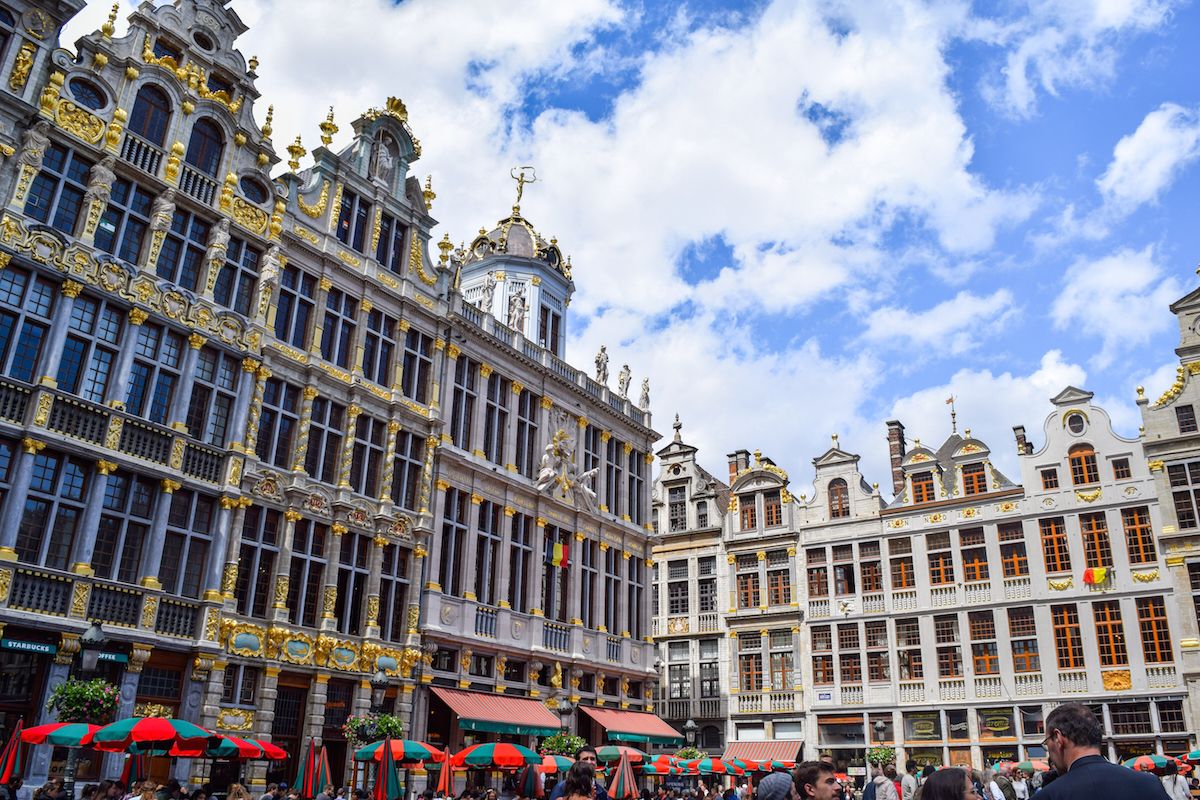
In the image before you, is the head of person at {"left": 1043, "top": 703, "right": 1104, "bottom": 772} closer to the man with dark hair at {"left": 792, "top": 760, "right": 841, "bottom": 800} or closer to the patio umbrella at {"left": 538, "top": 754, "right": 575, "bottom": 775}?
the man with dark hair at {"left": 792, "top": 760, "right": 841, "bottom": 800}

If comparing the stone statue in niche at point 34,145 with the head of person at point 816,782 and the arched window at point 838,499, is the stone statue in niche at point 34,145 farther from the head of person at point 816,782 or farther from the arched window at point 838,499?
the arched window at point 838,499

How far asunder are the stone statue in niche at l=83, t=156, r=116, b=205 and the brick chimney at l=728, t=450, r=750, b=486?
32.2 meters

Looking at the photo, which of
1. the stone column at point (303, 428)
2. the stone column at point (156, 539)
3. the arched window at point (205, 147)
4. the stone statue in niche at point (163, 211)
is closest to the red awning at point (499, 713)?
the stone column at point (303, 428)

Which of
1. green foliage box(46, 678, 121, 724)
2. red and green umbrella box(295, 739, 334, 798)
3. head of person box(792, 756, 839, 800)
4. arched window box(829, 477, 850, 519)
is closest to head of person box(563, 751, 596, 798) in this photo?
head of person box(792, 756, 839, 800)

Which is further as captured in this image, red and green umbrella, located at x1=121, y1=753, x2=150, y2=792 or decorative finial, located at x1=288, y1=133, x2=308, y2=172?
decorative finial, located at x1=288, y1=133, x2=308, y2=172

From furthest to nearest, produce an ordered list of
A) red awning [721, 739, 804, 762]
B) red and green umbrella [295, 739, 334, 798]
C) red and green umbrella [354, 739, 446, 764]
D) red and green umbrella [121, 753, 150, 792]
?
red awning [721, 739, 804, 762] < red and green umbrella [354, 739, 446, 764] < red and green umbrella [295, 739, 334, 798] < red and green umbrella [121, 753, 150, 792]

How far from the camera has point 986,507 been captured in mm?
40438

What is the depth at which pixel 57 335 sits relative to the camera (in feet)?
69.7

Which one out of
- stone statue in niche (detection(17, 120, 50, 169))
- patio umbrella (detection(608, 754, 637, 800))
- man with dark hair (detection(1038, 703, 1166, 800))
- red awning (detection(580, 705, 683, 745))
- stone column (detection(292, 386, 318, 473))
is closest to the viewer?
man with dark hair (detection(1038, 703, 1166, 800))

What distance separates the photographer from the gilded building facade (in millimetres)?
21109

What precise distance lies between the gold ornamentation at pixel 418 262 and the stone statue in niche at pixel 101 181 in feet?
32.1

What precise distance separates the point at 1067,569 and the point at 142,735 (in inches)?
1333

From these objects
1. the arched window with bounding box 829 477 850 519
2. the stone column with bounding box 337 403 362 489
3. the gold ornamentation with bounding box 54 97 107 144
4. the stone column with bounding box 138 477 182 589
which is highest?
the gold ornamentation with bounding box 54 97 107 144

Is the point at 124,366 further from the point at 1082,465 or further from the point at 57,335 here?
the point at 1082,465
